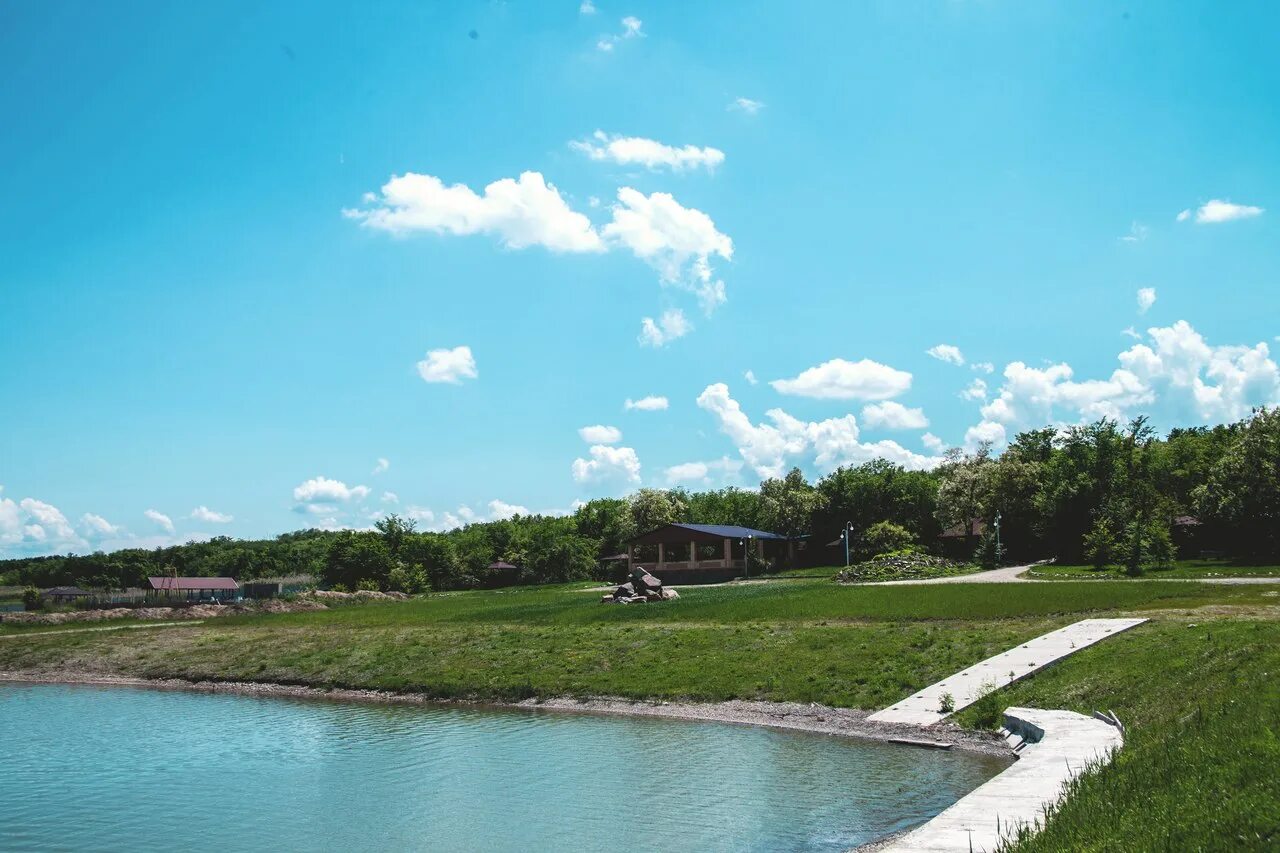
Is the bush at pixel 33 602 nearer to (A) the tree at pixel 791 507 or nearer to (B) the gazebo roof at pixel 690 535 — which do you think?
(B) the gazebo roof at pixel 690 535

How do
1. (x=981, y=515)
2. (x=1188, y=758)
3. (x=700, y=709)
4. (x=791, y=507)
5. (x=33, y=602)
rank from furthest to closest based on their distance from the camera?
(x=791, y=507), (x=981, y=515), (x=33, y=602), (x=700, y=709), (x=1188, y=758)

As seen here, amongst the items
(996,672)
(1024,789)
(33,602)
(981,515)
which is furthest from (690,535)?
(1024,789)

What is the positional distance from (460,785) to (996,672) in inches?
575

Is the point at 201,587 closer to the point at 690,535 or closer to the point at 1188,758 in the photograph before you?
the point at 690,535

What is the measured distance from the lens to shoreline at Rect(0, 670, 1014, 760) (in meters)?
21.6

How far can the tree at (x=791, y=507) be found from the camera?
311 ft

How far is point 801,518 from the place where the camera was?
94.9 metres

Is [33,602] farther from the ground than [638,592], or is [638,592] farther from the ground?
[638,592]

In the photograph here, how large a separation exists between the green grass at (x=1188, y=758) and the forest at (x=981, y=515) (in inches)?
1351

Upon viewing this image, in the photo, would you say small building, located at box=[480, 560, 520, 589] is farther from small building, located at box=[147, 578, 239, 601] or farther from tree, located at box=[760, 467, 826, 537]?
small building, located at box=[147, 578, 239, 601]

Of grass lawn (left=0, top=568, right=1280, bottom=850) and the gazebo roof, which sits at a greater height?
the gazebo roof

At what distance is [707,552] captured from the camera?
3839 inches

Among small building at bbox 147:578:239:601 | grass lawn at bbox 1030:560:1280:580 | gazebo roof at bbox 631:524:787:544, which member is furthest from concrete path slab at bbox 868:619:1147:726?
small building at bbox 147:578:239:601

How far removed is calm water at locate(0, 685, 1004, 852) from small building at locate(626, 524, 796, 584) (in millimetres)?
54808
